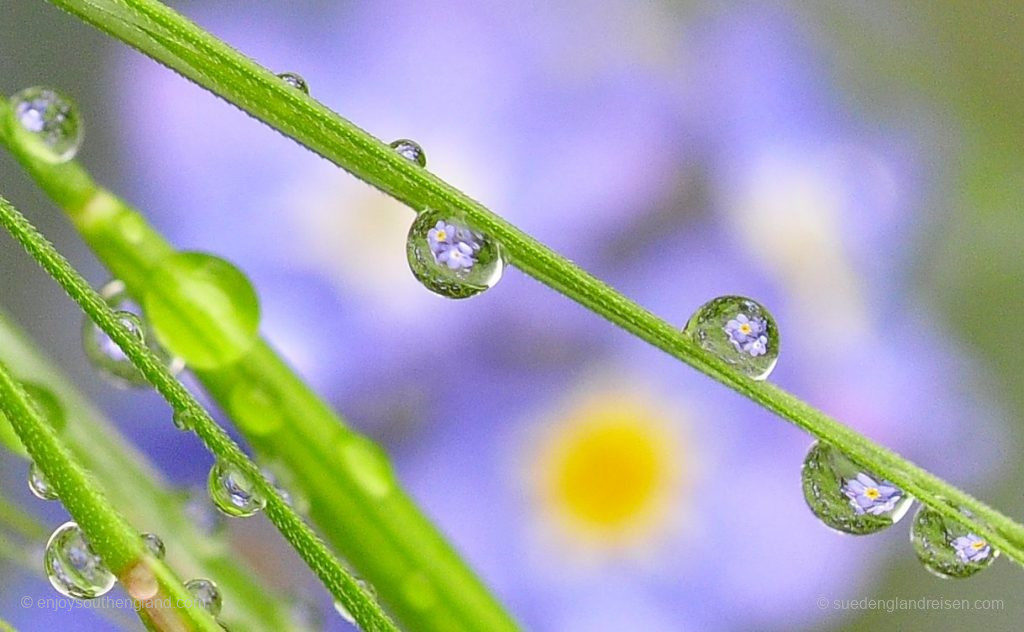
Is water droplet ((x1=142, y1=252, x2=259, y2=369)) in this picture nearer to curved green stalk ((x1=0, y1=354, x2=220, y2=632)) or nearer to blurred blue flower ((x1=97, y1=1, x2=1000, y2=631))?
curved green stalk ((x1=0, y1=354, x2=220, y2=632))

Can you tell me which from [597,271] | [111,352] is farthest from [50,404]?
[597,271]

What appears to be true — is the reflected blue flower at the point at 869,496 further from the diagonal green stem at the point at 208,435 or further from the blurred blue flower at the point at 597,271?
the blurred blue flower at the point at 597,271

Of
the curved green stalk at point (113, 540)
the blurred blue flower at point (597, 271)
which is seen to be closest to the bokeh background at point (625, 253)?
the blurred blue flower at point (597, 271)

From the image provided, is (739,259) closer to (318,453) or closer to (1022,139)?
(1022,139)

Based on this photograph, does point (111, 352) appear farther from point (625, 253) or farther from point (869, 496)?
point (625, 253)

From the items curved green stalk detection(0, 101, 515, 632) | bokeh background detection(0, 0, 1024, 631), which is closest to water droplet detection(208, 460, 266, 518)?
curved green stalk detection(0, 101, 515, 632)

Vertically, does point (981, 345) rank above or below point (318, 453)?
above

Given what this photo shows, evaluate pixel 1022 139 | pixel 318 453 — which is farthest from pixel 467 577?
pixel 1022 139
